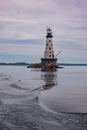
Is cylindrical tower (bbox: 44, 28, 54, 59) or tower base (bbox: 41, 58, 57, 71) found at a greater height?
cylindrical tower (bbox: 44, 28, 54, 59)

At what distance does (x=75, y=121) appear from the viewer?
1266cm

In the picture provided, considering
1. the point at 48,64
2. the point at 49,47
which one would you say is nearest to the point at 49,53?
the point at 49,47

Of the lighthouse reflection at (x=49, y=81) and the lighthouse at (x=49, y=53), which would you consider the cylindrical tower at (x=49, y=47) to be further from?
the lighthouse reflection at (x=49, y=81)

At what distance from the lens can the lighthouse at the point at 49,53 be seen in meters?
125

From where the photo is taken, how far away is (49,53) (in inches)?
4983

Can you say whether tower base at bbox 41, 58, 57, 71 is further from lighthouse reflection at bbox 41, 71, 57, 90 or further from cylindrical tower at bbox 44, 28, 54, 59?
lighthouse reflection at bbox 41, 71, 57, 90

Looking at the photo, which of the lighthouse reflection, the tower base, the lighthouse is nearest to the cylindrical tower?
the lighthouse

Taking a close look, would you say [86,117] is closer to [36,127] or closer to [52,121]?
[52,121]

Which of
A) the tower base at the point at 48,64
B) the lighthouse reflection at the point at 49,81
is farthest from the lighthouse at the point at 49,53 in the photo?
the lighthouse reflection at the point at 49,81

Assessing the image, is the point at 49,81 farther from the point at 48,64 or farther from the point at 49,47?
the point at 49,47

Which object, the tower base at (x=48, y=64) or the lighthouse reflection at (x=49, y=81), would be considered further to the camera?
the tower base at (x=48, y=64)

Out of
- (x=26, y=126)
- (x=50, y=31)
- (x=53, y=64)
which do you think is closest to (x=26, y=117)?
(x=26, y=126)

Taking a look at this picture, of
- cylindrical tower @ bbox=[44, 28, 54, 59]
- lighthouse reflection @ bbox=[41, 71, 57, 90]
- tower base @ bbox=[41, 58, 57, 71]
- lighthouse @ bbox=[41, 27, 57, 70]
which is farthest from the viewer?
cylindrical tower @ bbox=[44, 28, 54, 59]

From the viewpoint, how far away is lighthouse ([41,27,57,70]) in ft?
409
